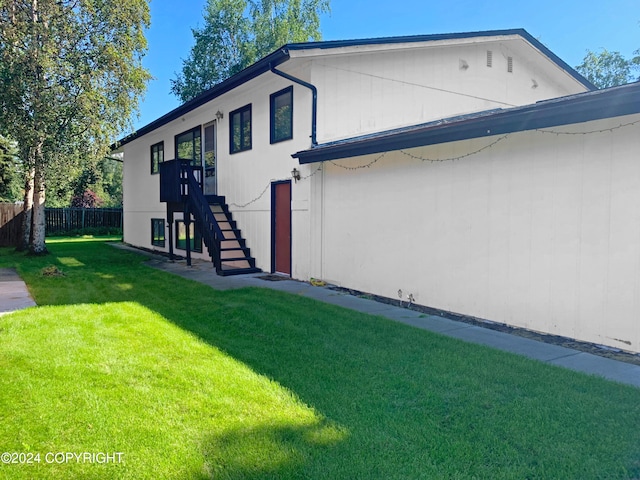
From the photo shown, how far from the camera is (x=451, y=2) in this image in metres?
18.4

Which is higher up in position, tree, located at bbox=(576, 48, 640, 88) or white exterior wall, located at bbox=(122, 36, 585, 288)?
tree, located at bbox=(576, 48, 640, 88)

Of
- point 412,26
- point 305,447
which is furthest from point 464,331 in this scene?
point 412,26

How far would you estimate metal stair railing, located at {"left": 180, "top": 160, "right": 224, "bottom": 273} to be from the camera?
11.6 meters

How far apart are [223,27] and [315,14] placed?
5456mm

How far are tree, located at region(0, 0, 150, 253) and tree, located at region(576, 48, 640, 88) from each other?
19.3 m

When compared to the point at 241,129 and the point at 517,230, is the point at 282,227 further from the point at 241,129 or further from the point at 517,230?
the point at 517,230

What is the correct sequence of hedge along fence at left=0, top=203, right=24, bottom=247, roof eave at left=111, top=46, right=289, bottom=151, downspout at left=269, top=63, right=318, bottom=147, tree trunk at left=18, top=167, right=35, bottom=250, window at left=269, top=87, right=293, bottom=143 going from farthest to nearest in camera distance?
hedge along fence at left=0, top=203, right=24, bottom=247
tree trunk at left=18, top=167, right=35, bottom=250
window at left=269, top=87, right=293, bottom=143
downspout at left=269, top=63, right=318, bottom=147
roof eave at left=111, top=46, right=289, bottom=151

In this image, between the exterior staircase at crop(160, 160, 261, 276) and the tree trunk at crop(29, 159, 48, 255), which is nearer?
the exterior staircase at crop(160, 160, 261, 276)

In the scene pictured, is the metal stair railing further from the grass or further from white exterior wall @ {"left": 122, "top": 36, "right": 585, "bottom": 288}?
the grass

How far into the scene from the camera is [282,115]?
1118 centimetres

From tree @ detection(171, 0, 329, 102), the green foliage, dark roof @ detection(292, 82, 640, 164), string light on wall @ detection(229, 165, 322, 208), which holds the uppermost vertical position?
tree @ detection(171, 0, 329, 102)

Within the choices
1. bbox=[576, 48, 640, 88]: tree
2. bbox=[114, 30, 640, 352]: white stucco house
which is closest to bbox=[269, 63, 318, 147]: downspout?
bbox=[114, 30, 640, 352]: white stucco house

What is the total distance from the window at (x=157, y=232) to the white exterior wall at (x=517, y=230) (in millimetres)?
11136

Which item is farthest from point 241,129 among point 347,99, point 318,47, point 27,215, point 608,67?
point 608,67
